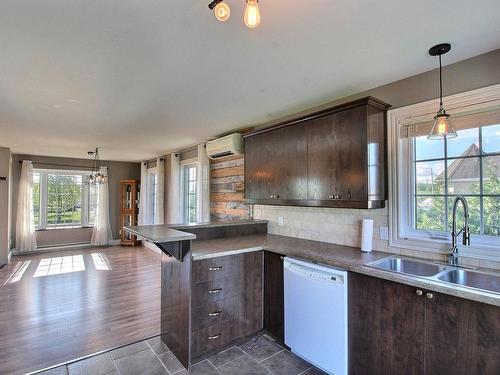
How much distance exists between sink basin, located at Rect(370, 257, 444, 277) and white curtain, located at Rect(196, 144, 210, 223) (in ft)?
10.4

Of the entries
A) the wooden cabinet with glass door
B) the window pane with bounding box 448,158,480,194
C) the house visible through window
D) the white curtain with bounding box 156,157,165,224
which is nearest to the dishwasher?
the window pane with bounding box 448,158,480,194

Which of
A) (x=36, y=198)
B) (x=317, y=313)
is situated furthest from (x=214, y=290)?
(x=36, y=198)

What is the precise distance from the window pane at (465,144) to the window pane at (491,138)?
0.05 metres

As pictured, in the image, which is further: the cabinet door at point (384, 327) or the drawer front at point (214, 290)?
the drawer front at point (214, 290)

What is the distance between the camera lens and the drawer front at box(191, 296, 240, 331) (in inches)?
91.7

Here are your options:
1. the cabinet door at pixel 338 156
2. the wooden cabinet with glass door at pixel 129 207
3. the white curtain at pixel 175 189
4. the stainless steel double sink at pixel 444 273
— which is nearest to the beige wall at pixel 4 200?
the wooden cabinet with glass door at pixel 129 207

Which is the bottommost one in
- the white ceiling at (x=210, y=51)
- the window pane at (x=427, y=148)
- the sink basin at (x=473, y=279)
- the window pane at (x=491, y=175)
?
the sink basin at (x=473, y=279)

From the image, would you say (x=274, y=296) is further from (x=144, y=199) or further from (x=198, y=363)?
(x=144, y=199)

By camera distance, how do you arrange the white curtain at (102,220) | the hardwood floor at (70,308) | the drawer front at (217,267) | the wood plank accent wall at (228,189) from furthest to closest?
the white curtain at (102,220)
the wood plank accent wall at (228,189)
the hardwood floor at (70,308)
the drawer front at (217,267)

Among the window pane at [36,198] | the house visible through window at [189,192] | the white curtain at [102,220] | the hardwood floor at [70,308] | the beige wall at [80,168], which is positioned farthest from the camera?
the white curtain at [102,220]

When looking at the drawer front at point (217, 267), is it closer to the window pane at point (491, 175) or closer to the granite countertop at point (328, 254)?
the granite countertop at point (328, 254)

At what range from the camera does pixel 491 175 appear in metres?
1.98

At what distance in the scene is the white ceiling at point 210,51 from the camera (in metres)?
1.50

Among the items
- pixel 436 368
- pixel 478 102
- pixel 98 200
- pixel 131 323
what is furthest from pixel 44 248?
pixel 478 102
